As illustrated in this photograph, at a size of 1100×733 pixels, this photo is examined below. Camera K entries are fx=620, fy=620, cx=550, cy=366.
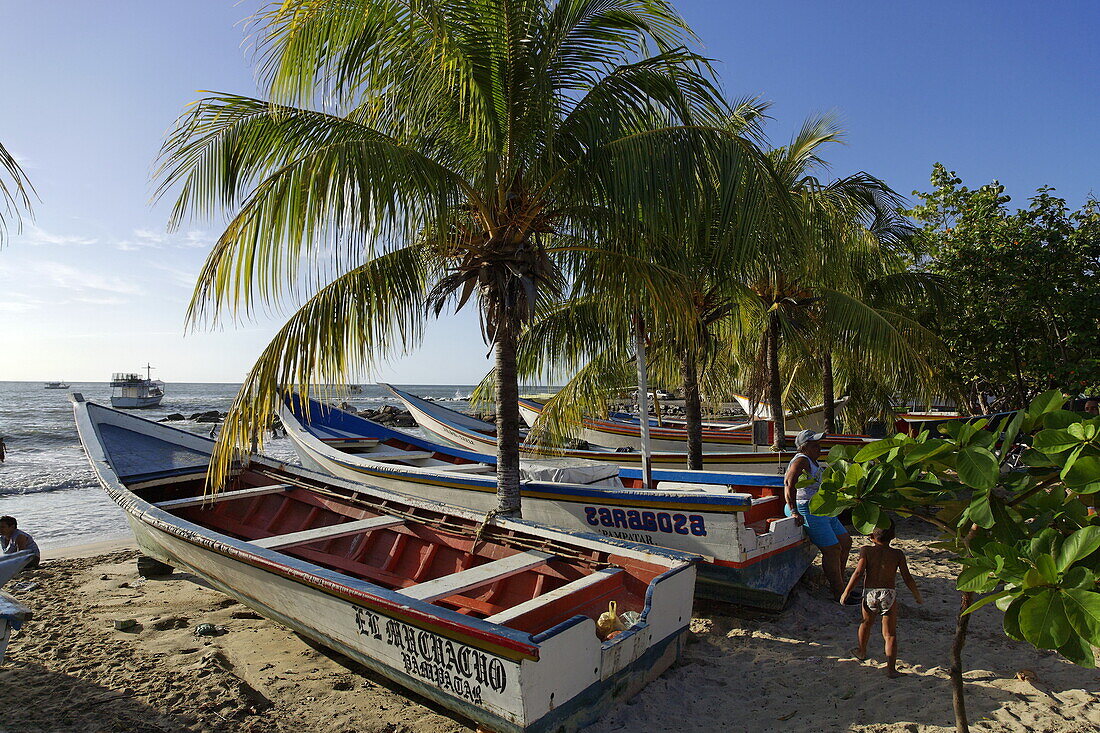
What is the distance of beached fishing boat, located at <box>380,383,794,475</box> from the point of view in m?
10.6

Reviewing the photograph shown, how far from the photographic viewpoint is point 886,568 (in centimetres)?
441

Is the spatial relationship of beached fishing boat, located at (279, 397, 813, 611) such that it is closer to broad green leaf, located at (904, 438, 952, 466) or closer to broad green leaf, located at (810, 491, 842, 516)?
broad green leaf, located at (810, 491, 842, 516)

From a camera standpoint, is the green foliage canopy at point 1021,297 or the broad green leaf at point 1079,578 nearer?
the broad green leaf at point 1079,578

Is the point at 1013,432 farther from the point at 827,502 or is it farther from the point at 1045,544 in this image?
the point at 827,502

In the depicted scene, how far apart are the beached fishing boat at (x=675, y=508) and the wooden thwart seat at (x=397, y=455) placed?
945 mm

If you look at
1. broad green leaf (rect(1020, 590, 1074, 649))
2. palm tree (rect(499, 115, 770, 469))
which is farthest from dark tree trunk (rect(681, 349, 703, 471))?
broad green leaf (rect(1020, 590, 1074, 649))

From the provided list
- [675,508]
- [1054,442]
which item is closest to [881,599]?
[675,508]

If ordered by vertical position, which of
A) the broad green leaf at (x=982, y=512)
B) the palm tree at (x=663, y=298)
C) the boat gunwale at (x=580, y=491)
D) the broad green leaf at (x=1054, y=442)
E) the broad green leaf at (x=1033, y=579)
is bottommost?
the boat gunwale at (x=580, y=491)

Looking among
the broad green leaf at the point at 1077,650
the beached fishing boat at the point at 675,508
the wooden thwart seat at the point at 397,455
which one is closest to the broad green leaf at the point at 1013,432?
the broad green leaf at the point at 1077,650

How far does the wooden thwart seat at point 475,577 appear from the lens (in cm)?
454

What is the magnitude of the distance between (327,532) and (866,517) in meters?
5.41

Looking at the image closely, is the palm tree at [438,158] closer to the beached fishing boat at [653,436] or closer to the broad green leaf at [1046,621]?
the broad green leaf at [1046,621]

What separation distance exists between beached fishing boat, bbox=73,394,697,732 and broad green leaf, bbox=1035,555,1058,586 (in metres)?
2.33

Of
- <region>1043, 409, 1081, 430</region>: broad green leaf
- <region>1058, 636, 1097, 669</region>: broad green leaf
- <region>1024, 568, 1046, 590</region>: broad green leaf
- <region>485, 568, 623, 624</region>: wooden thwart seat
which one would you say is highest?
<region>1043, 409, 1081, 430</region>: broad green leaf
